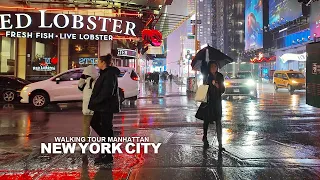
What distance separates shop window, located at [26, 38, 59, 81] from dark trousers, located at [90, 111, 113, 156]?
20.7 m

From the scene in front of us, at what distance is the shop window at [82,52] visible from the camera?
26219 mm

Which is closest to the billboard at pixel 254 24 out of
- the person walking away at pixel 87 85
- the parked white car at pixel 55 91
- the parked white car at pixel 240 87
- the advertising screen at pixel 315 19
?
the advertising screen at pixel 315 19

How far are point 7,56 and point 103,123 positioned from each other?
2219 cm

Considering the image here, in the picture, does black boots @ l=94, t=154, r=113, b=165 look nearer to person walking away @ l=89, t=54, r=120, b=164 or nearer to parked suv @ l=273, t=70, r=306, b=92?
person walking away @ l=89, t=54, r=120, b=164

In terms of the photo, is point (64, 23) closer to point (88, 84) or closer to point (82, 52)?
point (82, 52)

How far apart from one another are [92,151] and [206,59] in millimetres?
3270

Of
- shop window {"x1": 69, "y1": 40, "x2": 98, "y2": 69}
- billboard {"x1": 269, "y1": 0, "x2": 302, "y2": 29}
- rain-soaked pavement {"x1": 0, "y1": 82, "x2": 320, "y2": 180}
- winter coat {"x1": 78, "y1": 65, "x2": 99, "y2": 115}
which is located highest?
billboard {"x1": 269, "y1": 0, "x2": 302, "y2": 29}

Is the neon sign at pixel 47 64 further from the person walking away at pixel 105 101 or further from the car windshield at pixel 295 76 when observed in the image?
the person walking away at pixel 105 101

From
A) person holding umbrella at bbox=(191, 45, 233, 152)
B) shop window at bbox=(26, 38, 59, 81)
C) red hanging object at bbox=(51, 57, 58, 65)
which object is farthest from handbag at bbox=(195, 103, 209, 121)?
red hanging object at bbox=(51, 57, 58, 65)

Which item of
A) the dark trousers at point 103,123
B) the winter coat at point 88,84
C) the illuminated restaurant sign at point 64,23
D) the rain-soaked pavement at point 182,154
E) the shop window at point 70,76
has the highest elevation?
the illuminated restaurant sign at point 64,23

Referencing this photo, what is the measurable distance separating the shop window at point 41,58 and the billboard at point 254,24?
54.0m

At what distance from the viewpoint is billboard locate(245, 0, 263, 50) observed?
236ft

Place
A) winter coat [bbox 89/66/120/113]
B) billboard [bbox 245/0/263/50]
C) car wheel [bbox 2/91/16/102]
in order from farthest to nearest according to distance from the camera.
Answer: billboard [bbox 245/0/263/50] → car wheel [bbox 2/91/16/102] → winter coat [bbox 89/66/120/113]

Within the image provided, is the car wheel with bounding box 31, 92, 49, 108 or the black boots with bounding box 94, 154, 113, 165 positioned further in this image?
the car wheel with bounding box 31, 92, 49, 108
